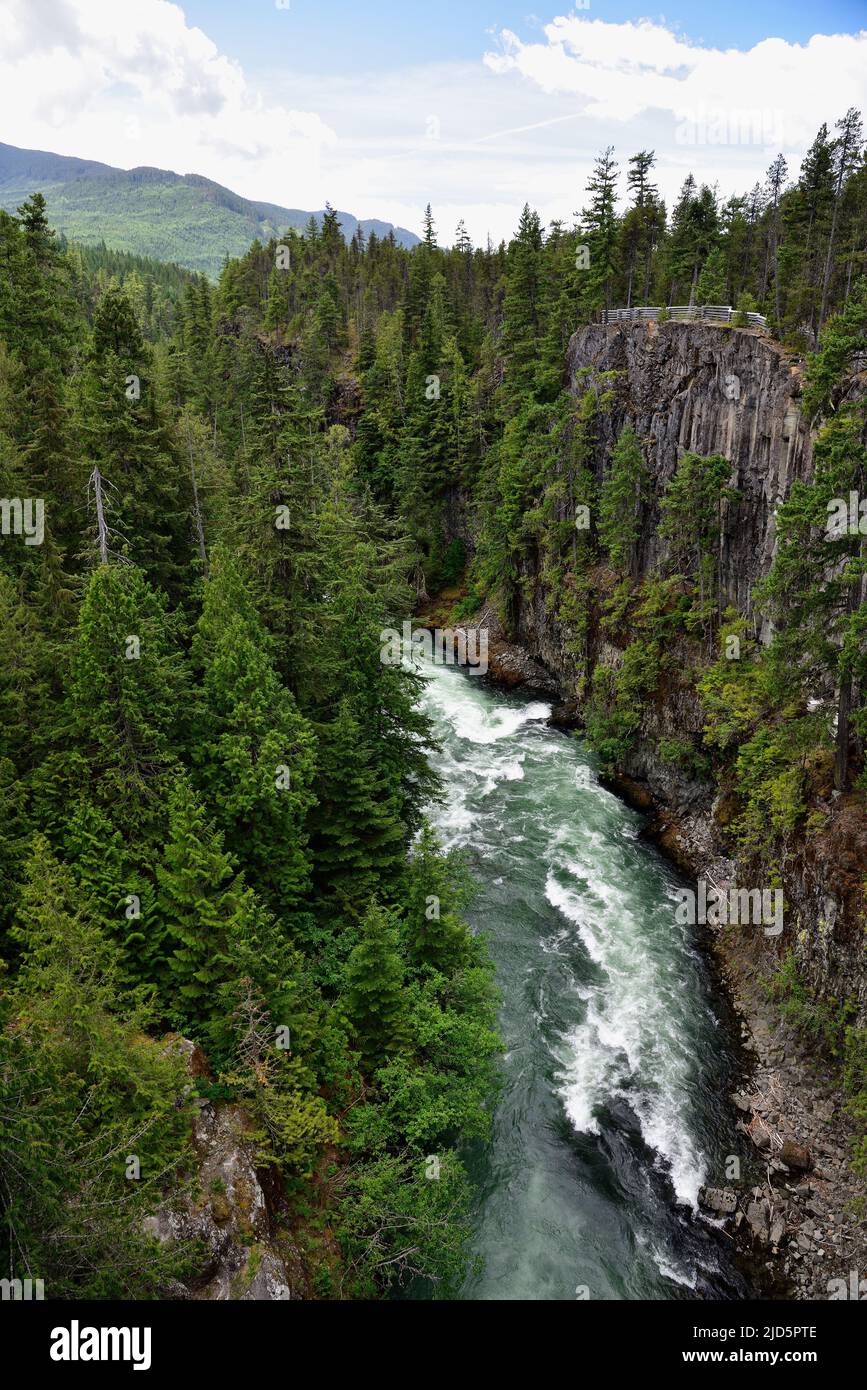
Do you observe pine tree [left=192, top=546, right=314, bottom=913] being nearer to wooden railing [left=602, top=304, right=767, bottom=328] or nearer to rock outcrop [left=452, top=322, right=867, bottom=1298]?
rock outcrop [left=452, top=322, right=867, bottom=1298]

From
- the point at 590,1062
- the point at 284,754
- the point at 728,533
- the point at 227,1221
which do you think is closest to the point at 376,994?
the point at 227,1221

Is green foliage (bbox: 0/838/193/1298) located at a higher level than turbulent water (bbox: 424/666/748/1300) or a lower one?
higher

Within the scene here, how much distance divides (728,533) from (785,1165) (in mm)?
23735

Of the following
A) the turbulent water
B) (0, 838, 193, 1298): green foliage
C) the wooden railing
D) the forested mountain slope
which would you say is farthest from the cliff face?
(0, 838, 193, 1298): green foliage

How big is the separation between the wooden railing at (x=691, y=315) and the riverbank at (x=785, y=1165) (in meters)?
27.8

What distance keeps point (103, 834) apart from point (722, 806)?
891 inches

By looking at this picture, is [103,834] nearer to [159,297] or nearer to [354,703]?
Answer: [354,703]

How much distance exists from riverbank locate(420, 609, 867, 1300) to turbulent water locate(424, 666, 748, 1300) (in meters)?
0.62

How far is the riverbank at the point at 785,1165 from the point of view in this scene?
651 inches

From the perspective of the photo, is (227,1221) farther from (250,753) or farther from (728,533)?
(728,533)

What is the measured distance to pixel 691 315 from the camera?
1553 inches

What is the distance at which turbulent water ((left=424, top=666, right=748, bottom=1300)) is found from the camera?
17.0 metres

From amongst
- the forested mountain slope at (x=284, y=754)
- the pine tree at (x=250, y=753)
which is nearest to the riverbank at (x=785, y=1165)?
the forested mountain slope at (x=284, y=754)

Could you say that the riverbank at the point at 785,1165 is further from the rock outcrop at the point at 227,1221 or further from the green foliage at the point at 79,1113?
the green foliage at the point at 79,1113
